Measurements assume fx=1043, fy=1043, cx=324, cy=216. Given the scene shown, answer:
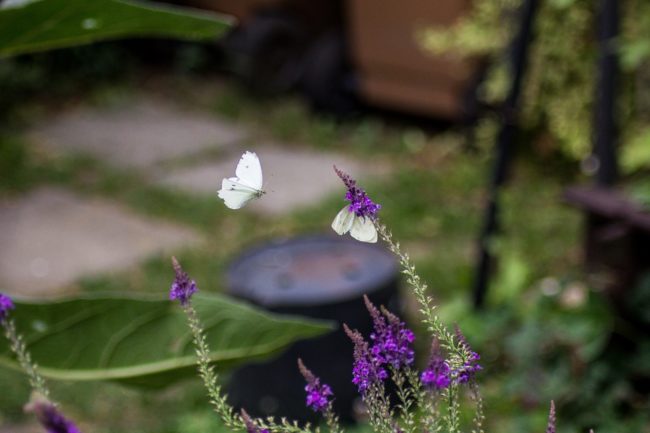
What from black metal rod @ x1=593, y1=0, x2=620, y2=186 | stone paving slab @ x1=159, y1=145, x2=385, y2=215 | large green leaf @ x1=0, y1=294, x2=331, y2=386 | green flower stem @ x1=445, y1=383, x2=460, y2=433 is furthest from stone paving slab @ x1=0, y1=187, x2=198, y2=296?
green flower stem @ x1=445, y1=383, x2=460, y2=433

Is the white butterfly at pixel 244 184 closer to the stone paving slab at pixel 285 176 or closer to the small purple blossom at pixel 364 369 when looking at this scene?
the small purple blossom at pixel 364 369

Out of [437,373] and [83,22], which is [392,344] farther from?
[83,22]

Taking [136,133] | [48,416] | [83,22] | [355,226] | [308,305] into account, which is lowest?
[48,416]

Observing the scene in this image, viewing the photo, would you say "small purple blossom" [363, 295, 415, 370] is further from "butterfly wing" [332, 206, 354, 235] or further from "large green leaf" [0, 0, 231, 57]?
"large green leaf" [0, 0, 231, 57]

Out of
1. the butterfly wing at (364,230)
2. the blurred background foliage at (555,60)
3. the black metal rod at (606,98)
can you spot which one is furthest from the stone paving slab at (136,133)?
the butterfly wing at (364,230)

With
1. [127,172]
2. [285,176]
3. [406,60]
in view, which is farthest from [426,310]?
[127,172]

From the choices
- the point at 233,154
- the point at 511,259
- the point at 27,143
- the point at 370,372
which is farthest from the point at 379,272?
the point at 27,143
